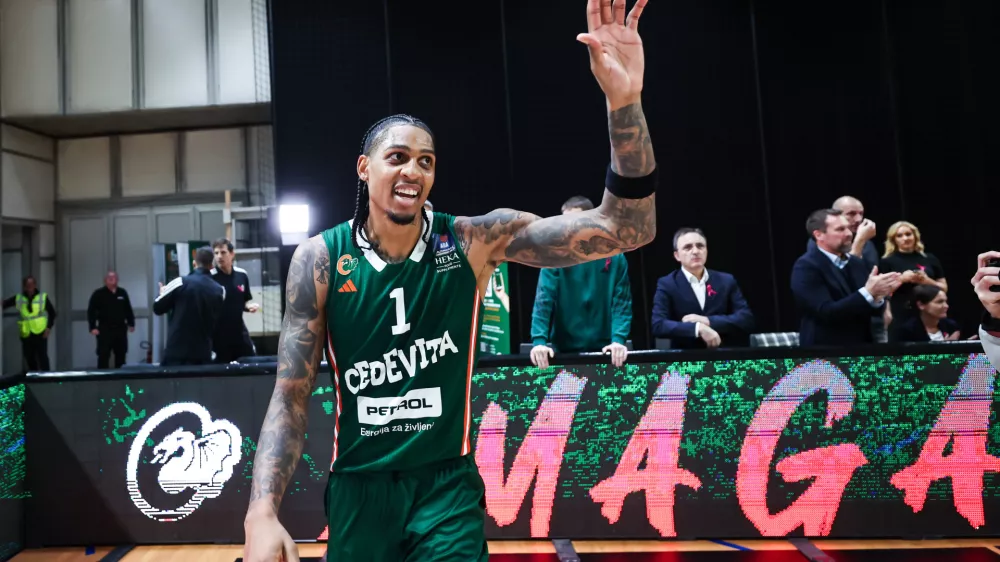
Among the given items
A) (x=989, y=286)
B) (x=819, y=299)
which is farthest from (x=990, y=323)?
(x=819, y=299)

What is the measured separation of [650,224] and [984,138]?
9.55m

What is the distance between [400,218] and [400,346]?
35cm

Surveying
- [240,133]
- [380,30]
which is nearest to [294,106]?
[380,30]

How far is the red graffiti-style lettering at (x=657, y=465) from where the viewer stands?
4180mm

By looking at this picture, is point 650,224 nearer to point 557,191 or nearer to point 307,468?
point 307,468

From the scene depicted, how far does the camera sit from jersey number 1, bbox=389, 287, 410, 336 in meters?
1.97

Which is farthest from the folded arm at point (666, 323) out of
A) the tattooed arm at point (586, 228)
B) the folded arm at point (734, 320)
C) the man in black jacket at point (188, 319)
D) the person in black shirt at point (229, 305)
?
the person in black shirt at point (229, 305)

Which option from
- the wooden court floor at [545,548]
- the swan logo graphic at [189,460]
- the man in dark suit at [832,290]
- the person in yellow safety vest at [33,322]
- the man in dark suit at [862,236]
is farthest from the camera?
the person in yellow safety vest at [33,322]

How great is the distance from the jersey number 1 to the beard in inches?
7.3

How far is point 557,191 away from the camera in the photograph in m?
9.63

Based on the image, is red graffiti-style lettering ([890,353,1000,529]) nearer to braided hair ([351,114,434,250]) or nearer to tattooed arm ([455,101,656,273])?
tattooed arm ([455,101,656,273])

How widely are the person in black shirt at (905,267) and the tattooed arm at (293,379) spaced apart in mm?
4275

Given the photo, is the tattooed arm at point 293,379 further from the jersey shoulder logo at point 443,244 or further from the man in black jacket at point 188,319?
the man in black jacket at point 188,319

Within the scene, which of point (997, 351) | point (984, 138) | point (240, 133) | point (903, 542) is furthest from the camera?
point (240, 133)
